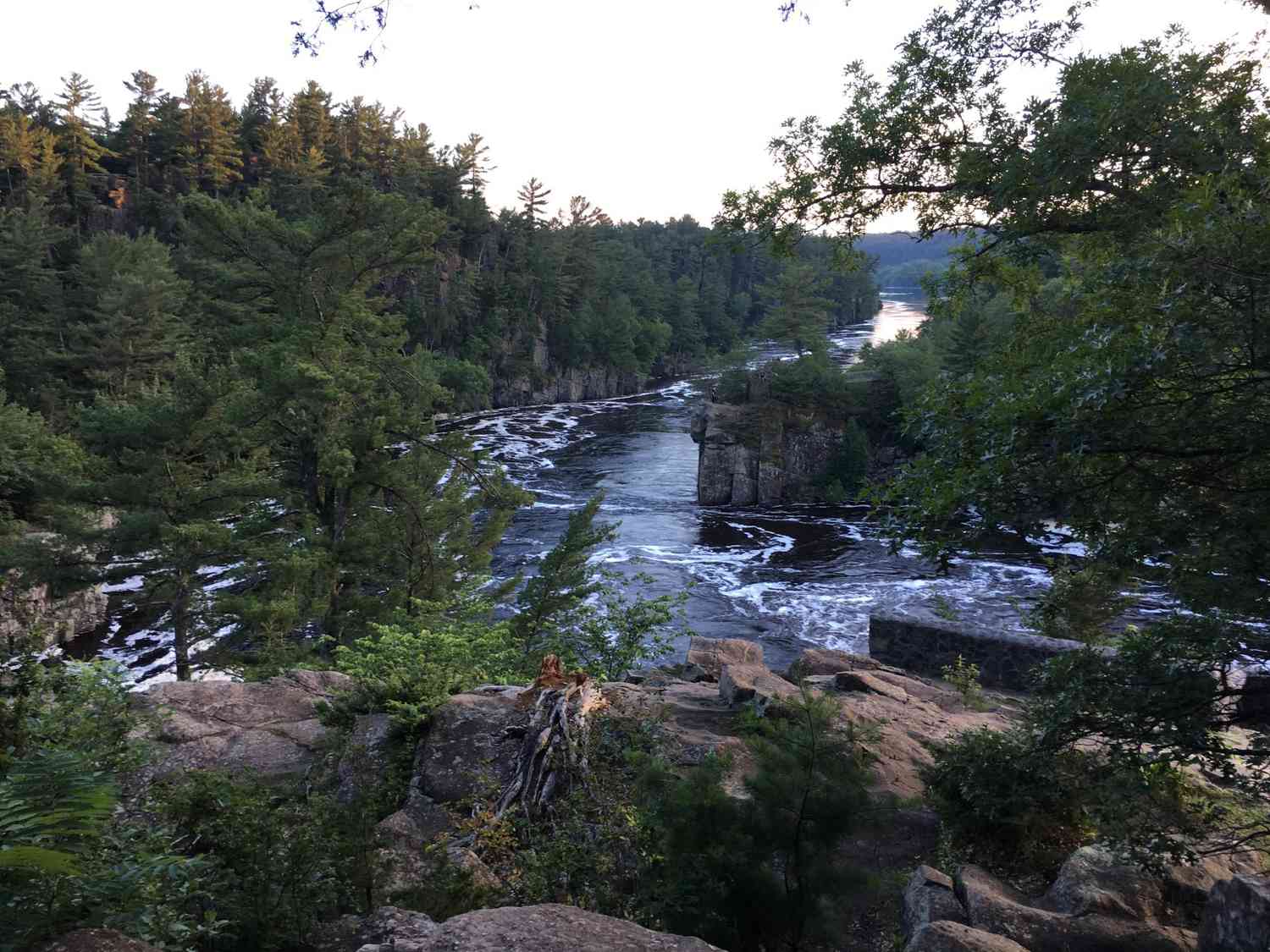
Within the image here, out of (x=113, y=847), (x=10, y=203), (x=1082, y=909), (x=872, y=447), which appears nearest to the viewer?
(x=113, y=847)

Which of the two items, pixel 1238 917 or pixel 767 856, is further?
pixel 767 856

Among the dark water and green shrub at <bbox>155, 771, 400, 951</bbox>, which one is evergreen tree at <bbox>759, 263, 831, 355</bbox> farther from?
green shrub at <bbox>155, 771, 400, 951</bbox>

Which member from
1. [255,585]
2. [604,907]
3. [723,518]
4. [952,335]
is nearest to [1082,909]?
[604,907]

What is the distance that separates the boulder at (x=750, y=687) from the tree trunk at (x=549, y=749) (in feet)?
8.33

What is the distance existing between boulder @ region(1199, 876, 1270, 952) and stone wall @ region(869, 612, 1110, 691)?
32.8ft

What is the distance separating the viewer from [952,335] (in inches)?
1496

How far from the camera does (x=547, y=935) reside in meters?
3.74

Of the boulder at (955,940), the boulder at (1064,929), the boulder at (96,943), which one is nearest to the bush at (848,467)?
the boulder at (1064,929)

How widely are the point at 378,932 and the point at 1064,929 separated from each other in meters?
4.04

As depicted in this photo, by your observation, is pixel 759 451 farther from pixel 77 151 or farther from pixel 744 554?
pixel 77 151

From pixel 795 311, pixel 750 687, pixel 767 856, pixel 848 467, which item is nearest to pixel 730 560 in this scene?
pixel 848 467

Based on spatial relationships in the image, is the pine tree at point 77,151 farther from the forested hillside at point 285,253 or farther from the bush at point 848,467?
the bush at point 848,467

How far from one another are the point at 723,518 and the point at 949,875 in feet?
103

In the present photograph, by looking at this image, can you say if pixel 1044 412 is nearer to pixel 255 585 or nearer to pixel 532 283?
pixel 255 585
